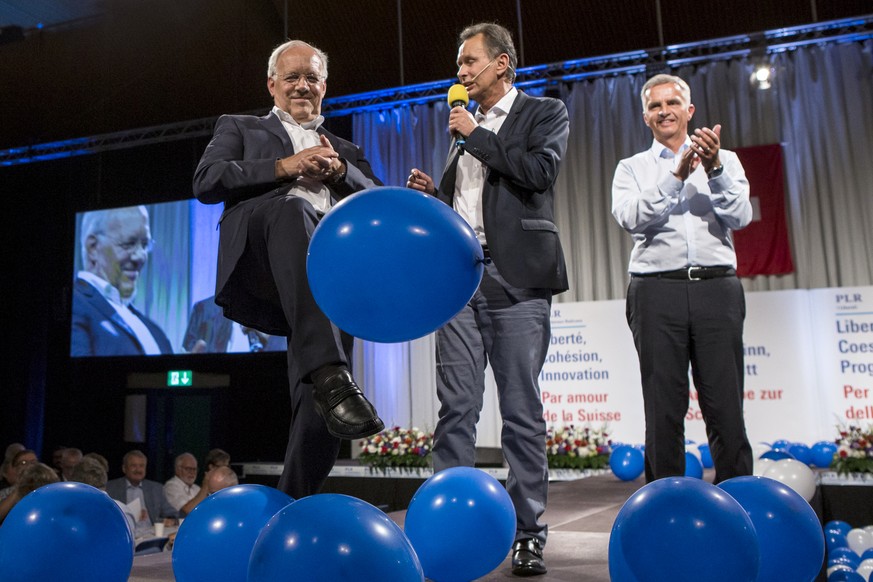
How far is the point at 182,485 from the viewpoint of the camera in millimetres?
6402

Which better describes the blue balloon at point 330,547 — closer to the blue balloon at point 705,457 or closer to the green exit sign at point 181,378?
the blue balloon at point 705,457

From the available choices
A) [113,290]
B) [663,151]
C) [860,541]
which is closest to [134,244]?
[113,290]

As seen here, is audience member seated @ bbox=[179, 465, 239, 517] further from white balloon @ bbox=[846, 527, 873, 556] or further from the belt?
white balloon @ bbox=[846, 527, 873, 556]

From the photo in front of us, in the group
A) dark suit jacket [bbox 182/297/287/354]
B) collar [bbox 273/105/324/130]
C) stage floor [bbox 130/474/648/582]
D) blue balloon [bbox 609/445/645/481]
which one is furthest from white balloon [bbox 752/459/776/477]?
dark suit jacket [bbox 182/297/287/354]

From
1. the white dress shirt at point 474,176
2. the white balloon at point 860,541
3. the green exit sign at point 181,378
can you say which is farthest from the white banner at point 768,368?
the white dress shirt at point 474,176

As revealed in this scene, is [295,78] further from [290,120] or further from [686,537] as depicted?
[686,537]

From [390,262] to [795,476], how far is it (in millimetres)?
3287

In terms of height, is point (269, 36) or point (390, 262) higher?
point (269, 36)

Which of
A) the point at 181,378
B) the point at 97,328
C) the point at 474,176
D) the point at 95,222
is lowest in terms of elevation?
the point at 181,378

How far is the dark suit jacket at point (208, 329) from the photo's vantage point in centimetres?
927

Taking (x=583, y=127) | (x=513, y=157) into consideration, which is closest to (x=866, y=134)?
(x=583, y=127)

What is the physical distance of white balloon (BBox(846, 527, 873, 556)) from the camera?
13.4 feet

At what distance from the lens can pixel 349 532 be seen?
1250 mm

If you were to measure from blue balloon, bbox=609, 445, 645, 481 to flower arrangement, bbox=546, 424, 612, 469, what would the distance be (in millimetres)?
1420
